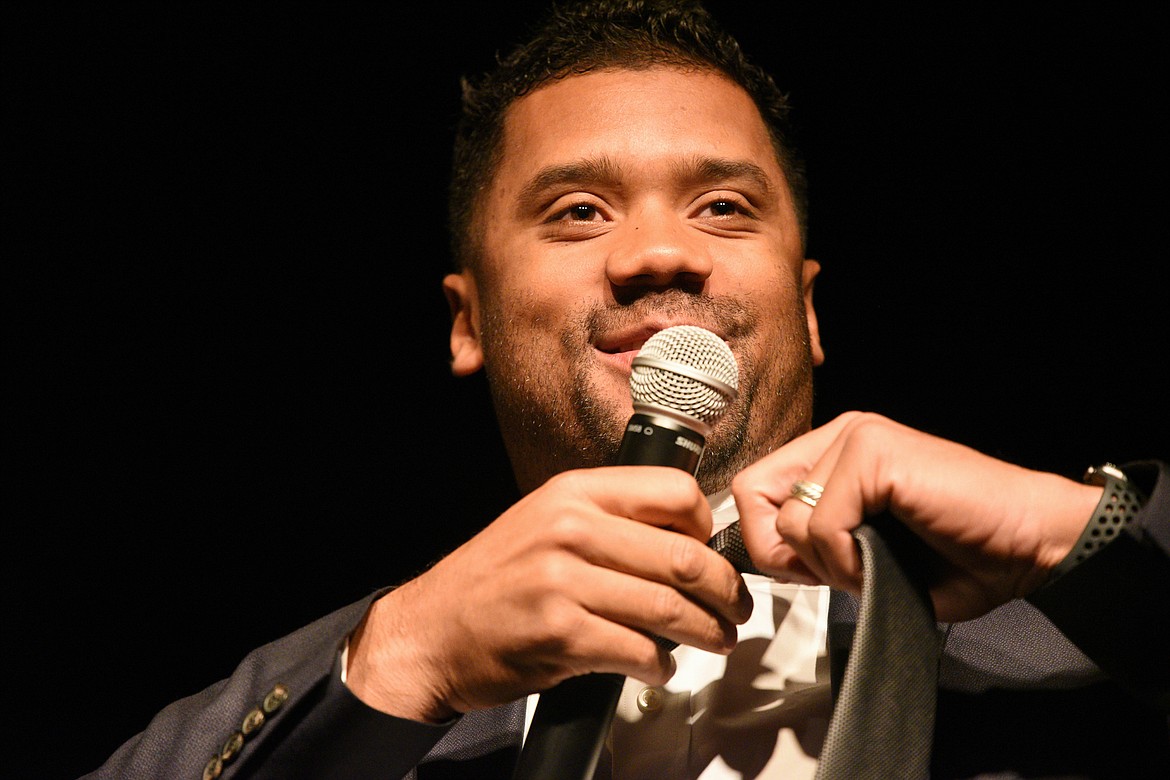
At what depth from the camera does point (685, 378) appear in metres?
1.05

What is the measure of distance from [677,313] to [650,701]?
2.02 ft

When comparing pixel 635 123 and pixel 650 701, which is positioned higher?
pixel 635 123

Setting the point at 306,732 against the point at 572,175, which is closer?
the point at 306,732

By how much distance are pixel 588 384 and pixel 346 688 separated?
0.67 m

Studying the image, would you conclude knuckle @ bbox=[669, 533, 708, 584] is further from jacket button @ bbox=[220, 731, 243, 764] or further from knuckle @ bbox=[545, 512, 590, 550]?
jacket button @ bbox=[220, 731, 243, 764]

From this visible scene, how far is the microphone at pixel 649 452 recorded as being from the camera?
99cm

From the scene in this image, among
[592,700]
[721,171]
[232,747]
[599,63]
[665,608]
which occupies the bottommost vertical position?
[232,747]

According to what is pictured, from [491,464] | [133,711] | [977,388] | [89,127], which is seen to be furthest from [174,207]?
[977,388]

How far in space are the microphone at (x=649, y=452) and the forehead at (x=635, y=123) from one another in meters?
0.76

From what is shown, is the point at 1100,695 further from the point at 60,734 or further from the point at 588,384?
the point at 60,734

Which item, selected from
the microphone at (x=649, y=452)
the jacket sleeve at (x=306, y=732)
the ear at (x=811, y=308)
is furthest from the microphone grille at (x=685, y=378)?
the ear at (x=811, y=308)

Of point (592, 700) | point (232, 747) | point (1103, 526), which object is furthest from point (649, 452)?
point (232, 747)

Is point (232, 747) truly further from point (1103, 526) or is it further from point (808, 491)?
point (1103, 526)

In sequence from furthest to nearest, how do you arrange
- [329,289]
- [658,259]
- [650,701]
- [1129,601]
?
[329,289], [658,259], [650,701], [1129,601]
